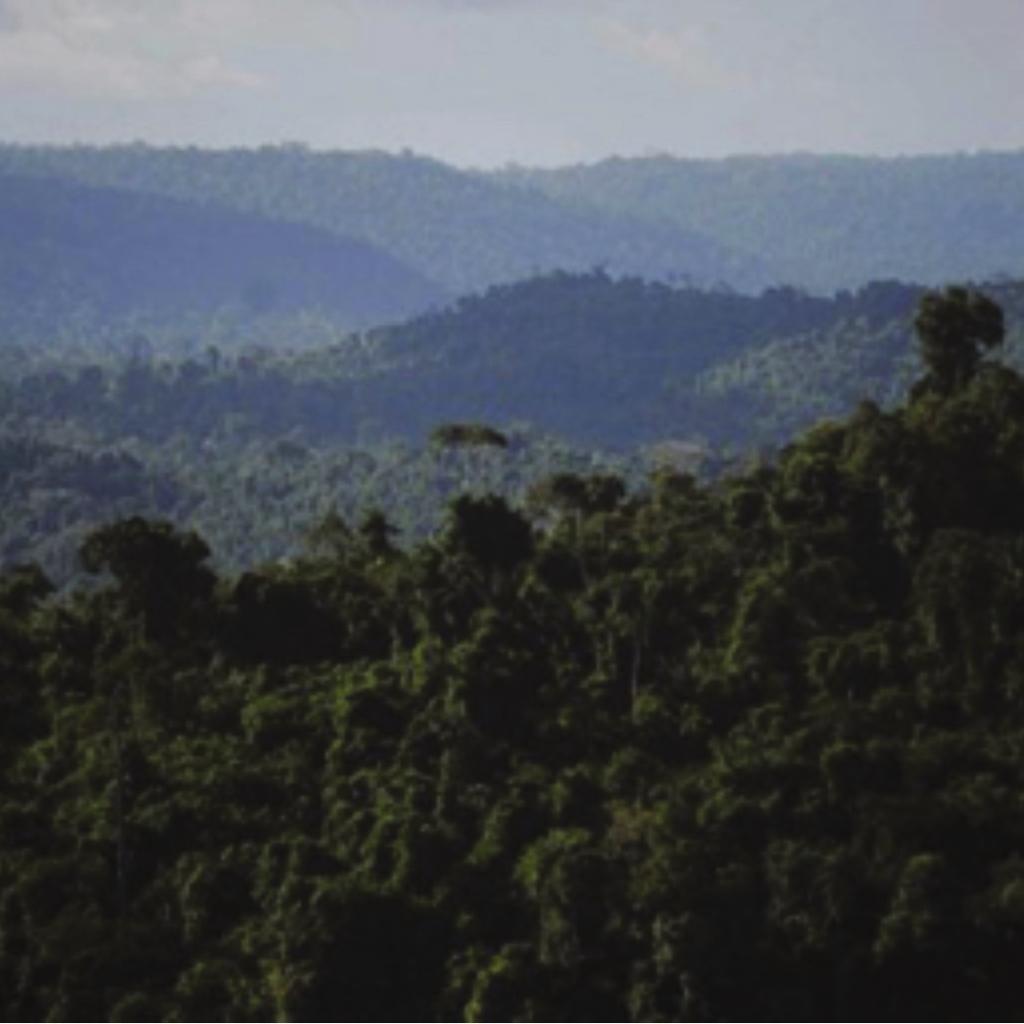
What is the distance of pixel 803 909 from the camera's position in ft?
89.0

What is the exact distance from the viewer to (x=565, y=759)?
33.1 meters

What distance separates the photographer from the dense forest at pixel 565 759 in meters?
27.3

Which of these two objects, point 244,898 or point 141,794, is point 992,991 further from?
point 141,794

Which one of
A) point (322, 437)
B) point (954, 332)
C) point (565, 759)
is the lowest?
point (322, 437)

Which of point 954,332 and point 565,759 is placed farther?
point 954,332

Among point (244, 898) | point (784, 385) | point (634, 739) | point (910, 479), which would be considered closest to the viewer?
point (244, 898)

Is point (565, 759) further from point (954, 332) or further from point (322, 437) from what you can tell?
point (322, 437)

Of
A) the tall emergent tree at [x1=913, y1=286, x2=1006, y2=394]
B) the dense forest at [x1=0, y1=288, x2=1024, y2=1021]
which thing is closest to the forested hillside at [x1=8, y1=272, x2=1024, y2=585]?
the tall emergent tree at [x1=913, y1=286, x2=1006, y2=394]

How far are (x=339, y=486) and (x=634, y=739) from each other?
101974 mm

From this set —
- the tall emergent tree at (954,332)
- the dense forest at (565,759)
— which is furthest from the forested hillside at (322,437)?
the dense forest at (565,759)

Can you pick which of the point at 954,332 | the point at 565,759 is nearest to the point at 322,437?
the point at 954,332

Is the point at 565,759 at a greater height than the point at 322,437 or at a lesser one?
greater

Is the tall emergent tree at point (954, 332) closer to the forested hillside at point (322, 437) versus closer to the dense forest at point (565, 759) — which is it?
the dense forest at point (565, 759)

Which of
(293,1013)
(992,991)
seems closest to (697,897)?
(992,991)
